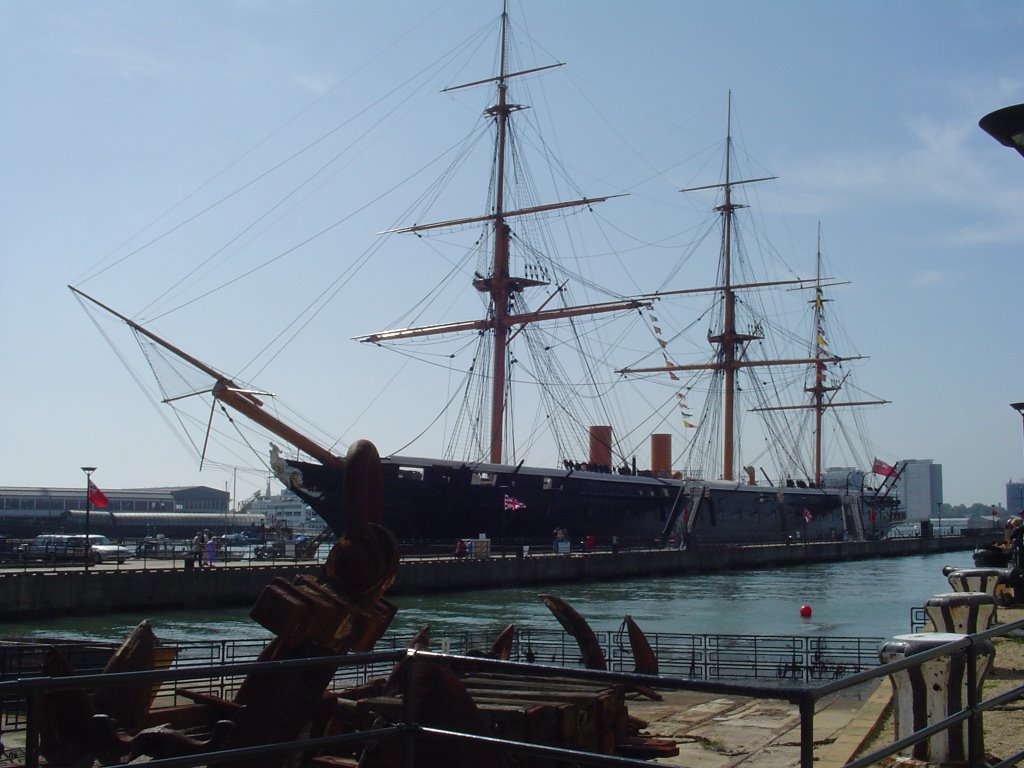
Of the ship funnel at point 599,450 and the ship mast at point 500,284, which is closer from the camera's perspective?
the ship mast at point 500,284

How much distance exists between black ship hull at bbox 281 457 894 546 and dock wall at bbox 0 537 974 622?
366cm

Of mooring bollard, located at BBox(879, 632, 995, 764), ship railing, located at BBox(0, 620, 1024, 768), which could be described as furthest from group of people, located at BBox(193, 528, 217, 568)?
ship railing, located at BBox(0, 620, 1024, 768)

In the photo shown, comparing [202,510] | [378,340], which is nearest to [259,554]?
[378,340]

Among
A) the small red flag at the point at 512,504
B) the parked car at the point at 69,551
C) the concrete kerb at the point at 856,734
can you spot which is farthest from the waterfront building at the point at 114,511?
the concrete kerb at the point at 856,734

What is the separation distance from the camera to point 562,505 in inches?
2325

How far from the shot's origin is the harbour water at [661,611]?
105ft

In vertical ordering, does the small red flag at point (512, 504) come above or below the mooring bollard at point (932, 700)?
above

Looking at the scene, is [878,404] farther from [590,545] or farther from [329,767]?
[329,767]

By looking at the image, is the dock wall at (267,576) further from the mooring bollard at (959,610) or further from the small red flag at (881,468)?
the small red flag at (881,468)

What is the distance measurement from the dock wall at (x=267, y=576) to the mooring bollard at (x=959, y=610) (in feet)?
42.9

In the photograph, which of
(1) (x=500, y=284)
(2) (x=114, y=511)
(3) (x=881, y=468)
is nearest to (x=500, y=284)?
→ (1) (x=500, y=284)

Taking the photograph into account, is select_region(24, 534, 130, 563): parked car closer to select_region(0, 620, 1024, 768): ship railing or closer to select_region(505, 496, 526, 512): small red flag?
select_region(505, 496, 526, 512): small red flag

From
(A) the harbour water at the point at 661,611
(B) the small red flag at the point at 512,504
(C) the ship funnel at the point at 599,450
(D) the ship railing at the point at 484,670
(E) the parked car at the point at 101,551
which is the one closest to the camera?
(D) the ship railing at the point at 484,670

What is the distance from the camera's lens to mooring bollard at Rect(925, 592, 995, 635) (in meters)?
11.1
